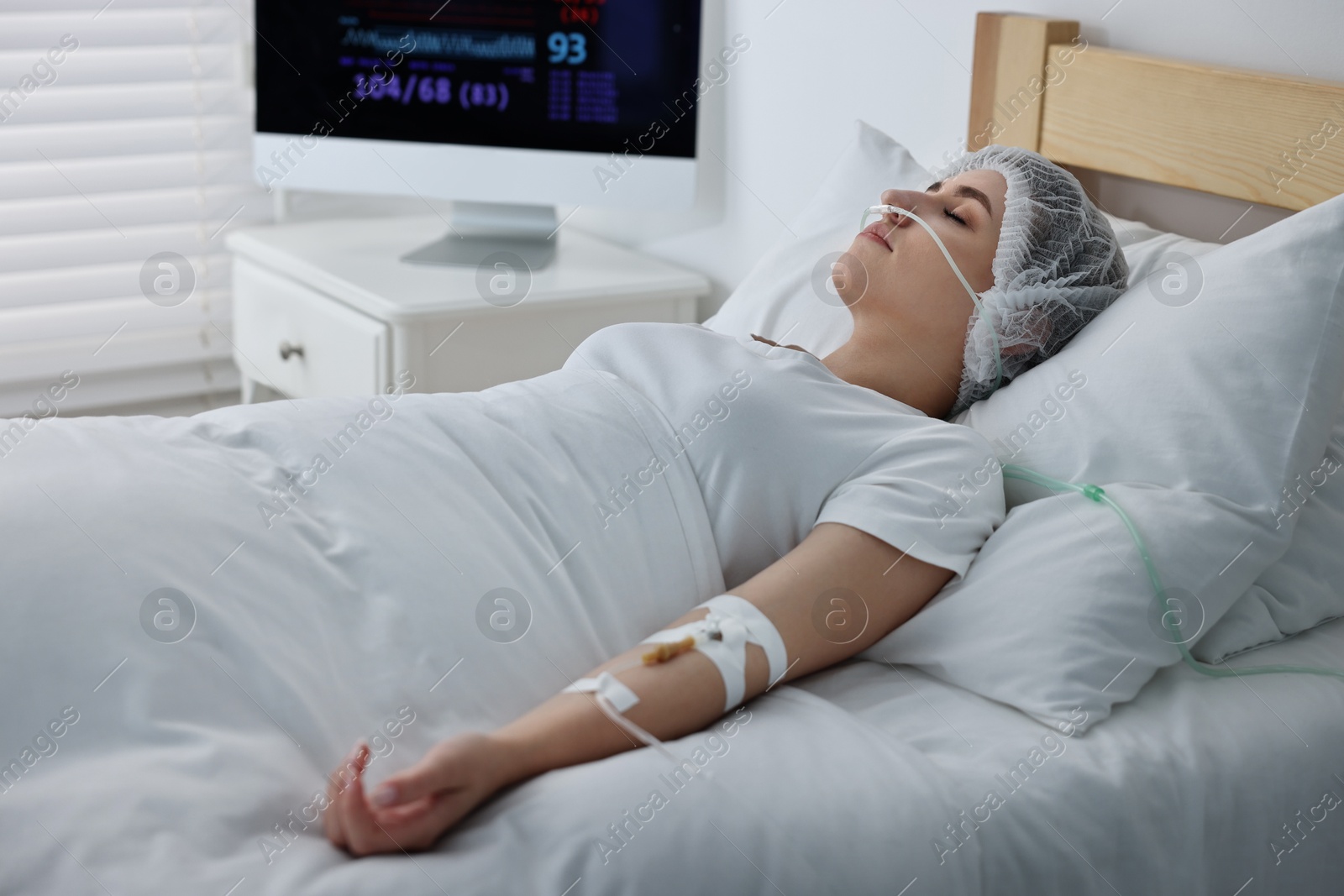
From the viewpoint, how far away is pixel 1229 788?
0.92 metres

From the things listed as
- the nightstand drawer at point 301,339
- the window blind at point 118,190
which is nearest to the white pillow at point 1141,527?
the nightstand drawer at point 301,339

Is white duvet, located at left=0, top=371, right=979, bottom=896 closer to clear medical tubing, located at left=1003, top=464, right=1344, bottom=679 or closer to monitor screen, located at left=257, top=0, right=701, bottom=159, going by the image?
clear medical tubing, located at left=1003, top=464, right=1344, bottom=679

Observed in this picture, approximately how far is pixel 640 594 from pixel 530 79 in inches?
51.7

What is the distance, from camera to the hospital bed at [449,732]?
733 millimetres

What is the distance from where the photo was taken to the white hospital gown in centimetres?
103

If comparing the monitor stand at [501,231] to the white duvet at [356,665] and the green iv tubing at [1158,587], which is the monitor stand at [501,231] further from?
the green iv tubing at [1158,587]

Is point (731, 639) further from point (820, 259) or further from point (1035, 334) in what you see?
point (820, 259)

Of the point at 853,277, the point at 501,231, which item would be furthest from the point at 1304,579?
the point at 501,231

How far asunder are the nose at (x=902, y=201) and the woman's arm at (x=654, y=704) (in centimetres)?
42

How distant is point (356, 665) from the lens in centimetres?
87

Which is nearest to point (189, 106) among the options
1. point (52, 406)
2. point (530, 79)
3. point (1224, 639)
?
point (52, 406)

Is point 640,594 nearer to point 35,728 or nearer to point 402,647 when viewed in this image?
point 402,647

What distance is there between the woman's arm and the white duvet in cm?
2

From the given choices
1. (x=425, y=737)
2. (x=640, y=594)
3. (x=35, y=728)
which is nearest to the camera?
(x=35, y=728)
